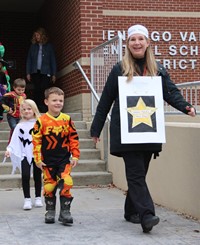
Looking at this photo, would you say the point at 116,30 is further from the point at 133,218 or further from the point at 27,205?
the point at 133,218

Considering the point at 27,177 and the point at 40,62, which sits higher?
the point at 40,62

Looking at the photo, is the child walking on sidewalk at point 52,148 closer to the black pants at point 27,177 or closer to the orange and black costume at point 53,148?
the orange and black costume at point 53,148

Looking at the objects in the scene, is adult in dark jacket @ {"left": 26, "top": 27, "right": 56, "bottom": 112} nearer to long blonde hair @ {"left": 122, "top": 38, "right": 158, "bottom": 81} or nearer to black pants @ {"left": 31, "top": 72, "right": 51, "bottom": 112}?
black pants @ {"left": 31, "top": 72, "right": 51, "bottom": 112}

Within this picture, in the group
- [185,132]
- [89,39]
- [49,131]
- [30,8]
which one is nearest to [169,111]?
[89,39]

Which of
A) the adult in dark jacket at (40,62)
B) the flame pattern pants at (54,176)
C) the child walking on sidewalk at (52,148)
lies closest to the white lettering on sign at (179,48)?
the adult in dark jacket at (40,62)

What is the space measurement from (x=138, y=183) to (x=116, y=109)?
0.77m

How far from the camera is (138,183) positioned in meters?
4.83

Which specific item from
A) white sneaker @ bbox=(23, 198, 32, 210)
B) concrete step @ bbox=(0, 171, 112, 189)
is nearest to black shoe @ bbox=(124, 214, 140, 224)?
white sneaker @ bbox=(23, 198, 32, 210)

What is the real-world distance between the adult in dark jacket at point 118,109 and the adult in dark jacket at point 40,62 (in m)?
6.16

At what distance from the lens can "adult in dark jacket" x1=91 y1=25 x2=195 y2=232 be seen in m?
4.84

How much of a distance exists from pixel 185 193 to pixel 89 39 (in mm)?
5323

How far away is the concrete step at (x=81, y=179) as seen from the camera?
7609 mm

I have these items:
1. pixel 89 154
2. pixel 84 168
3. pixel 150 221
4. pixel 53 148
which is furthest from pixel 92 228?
pixel 89 154

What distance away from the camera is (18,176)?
7.76 m
